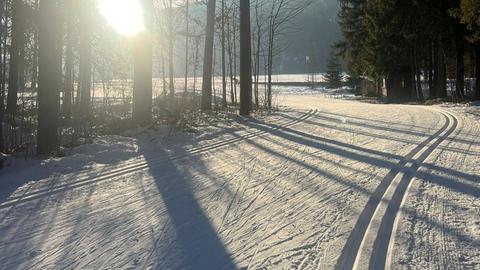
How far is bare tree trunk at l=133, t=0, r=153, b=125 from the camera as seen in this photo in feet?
43.5

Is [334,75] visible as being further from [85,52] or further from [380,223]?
[380,223]

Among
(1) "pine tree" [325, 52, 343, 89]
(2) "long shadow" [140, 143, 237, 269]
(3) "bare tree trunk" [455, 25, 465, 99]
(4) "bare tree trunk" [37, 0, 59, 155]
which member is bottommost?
(2) "long shadow" [140, 143, 237, 269]

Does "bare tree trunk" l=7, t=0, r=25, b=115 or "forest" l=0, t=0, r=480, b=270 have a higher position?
"bare tree trunk" l=7, t=0, r=25, b=115

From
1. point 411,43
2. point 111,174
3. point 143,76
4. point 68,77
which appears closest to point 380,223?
point 111,174

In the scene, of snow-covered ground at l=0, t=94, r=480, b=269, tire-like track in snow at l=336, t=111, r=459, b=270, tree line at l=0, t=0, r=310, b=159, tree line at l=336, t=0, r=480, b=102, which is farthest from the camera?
tree line at l=336, t=0, r=480, b=102

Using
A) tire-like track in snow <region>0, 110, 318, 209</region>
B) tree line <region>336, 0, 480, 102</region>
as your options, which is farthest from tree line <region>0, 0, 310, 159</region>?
tree line <region>336, 0, 480, 102</region>

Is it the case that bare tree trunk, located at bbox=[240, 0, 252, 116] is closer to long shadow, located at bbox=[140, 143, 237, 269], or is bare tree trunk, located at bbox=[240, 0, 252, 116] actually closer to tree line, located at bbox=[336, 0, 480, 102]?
tree line, located at bbox=[336, 0, 480, 102]

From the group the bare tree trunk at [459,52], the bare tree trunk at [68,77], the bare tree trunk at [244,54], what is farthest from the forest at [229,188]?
the bare tree trunk at [459,52]

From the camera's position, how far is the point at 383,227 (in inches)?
189

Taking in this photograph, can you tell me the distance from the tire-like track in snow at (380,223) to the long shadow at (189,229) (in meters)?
1.14

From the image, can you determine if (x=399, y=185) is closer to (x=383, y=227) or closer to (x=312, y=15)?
(x=383, y=227)

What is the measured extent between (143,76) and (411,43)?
23392 millimetres

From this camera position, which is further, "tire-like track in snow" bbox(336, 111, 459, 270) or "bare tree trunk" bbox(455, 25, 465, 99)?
"bare tree trunk" bbox(455, 25, 465, 99)

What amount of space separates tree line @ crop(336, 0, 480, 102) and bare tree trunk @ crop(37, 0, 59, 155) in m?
16.8
